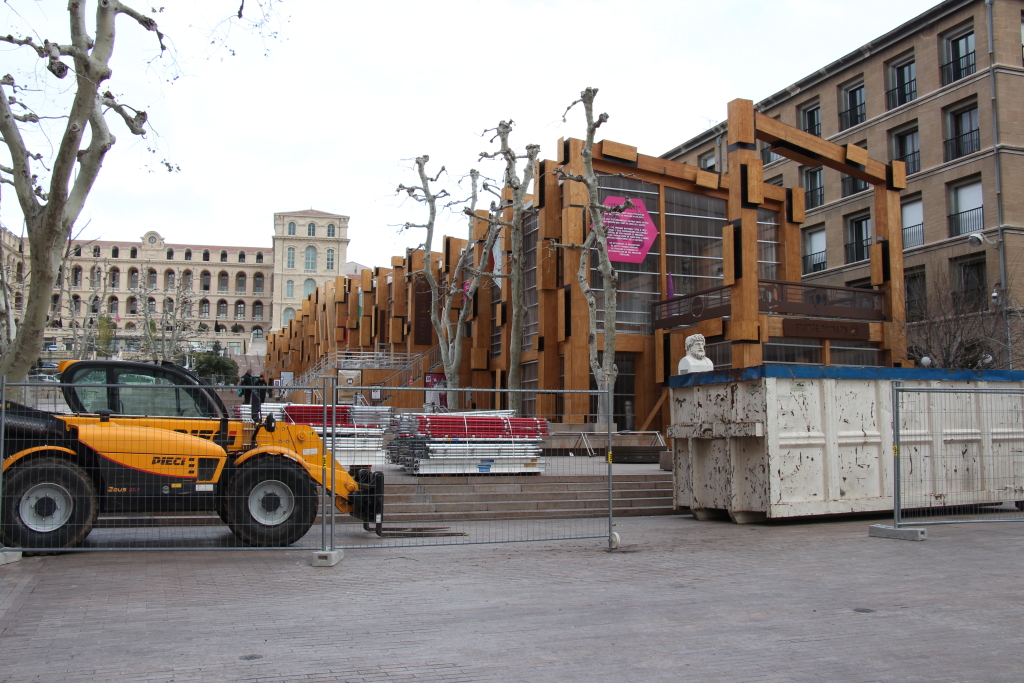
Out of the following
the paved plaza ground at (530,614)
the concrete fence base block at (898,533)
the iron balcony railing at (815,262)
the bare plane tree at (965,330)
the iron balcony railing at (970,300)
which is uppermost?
the iron balcony railing at (815,262)

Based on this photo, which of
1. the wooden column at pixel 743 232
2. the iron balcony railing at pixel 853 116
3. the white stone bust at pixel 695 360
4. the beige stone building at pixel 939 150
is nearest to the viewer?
the white stone bust at pixel 695 360

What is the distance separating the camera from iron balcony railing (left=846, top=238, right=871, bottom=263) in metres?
41.2

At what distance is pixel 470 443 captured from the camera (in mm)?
13938

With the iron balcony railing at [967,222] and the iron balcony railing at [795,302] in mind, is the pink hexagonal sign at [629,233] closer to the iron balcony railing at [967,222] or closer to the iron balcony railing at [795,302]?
the iron balcony railing at [795,302]

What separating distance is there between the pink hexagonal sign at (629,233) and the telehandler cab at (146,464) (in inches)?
909

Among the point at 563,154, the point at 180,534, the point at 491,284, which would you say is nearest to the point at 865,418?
the point at 180,534

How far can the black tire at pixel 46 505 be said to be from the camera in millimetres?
9344

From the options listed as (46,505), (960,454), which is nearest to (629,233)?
(960,454)

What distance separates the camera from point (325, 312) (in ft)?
242

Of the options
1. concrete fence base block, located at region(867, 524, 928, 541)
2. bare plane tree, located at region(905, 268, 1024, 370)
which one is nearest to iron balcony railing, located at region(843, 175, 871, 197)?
bare plane tree, located at region(905, 268, 1024, 370)

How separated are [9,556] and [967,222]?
122 ft

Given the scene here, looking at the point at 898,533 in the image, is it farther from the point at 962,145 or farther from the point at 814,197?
the point at 814,197

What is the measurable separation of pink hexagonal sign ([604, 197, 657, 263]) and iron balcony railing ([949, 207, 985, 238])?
1356 centimetres

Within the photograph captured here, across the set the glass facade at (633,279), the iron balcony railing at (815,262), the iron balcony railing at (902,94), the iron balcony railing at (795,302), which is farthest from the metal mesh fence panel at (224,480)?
the iron balcony railing at (815,262)
